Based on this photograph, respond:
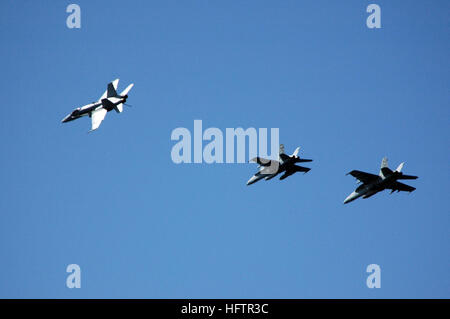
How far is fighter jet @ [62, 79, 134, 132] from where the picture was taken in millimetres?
80875

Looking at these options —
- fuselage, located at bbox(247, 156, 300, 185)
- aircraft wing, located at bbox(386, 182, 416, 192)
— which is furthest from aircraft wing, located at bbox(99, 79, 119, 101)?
aircraft wing, located at bbox(386, 182, 416, 192)

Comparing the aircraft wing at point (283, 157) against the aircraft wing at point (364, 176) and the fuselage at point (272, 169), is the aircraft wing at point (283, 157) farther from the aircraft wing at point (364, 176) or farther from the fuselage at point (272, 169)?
the aircraft wing at point (364, 176)

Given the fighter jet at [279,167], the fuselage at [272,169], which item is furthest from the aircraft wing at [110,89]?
the fuselage at [272,169]

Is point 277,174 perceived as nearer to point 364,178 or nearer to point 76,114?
point 364,178

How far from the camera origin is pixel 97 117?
82.0 m

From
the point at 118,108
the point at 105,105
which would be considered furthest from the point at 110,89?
the point at 118,108

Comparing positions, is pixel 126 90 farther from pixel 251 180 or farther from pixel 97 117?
pixel 251 180

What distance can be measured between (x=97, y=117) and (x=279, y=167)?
70.3ft

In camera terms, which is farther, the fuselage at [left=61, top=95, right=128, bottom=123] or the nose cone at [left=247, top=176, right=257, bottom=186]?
the nose cone at [left=247, top=176, right=257, bottom=186]

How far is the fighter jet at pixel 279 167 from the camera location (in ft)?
275

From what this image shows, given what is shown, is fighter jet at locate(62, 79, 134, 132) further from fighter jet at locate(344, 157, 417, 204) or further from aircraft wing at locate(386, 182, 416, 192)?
aircraft wing at locate(386, 182, 416, 192)
